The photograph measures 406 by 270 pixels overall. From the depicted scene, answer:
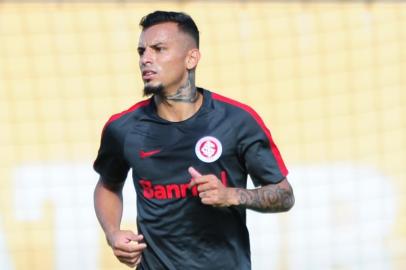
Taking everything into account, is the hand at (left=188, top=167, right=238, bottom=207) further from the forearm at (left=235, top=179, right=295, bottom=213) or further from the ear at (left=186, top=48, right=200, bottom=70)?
the ear at (left=186, top=48, right=200, bottom=70)

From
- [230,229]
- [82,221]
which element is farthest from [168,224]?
[82,221]

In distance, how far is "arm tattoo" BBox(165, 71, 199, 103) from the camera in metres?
3.97

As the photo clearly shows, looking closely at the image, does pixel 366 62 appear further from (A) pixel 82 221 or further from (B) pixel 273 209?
(B) pixel 273 209

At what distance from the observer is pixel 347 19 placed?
758 cm

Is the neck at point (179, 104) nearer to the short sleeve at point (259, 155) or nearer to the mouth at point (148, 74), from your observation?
the mouth at point (148, 74)

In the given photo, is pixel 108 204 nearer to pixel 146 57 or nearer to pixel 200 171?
pixel 200 171

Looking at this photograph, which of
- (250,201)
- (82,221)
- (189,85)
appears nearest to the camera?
(250,201)

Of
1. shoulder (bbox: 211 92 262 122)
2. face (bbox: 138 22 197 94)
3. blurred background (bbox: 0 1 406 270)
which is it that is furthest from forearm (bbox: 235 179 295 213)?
blurred background (bbox: 0 1 406 270)

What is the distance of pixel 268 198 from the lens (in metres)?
3.77

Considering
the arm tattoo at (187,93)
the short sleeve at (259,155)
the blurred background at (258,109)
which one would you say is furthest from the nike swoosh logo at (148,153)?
the blurred background at (258,109)

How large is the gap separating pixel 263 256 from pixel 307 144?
0.94 m

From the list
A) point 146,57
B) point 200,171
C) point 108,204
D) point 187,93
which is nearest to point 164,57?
point 146,57

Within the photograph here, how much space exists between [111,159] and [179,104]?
402 millimetres

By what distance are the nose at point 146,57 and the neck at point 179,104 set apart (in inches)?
7.4
